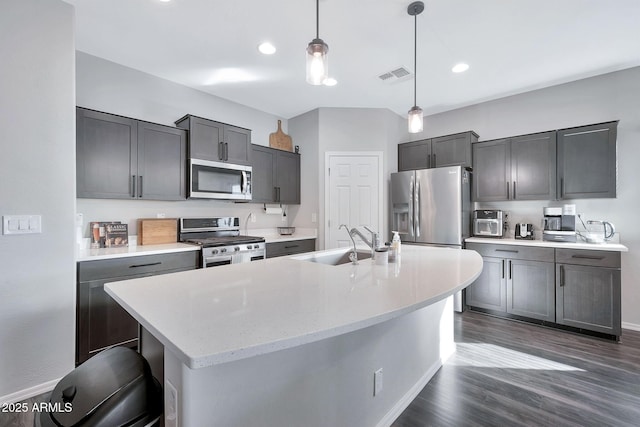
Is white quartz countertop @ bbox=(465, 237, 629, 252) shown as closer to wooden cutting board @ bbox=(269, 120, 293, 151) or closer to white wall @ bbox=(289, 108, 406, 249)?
white wall @ bbox=(289, 108, 406, 249)

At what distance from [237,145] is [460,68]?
8.75 ft

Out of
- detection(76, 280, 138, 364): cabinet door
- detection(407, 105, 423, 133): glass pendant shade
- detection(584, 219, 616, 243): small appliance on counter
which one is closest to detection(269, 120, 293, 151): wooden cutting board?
detection(407, 105, 423, 133): glass pendant shade

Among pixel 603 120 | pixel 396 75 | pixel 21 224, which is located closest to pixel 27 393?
pixel 21 224

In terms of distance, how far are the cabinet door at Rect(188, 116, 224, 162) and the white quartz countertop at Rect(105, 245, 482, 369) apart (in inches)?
76.4

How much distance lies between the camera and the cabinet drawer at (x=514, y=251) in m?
3.01

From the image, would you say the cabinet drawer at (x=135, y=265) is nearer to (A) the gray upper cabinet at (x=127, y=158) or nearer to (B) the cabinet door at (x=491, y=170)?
A: (A) the gray upper cabinet at (x=127, y=158)

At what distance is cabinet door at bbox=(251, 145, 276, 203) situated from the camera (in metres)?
3.78

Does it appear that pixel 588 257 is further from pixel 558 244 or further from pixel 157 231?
pixel 157 231

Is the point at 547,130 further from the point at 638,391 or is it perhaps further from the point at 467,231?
the point at 638,391

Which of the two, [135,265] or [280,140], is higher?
[280,140]

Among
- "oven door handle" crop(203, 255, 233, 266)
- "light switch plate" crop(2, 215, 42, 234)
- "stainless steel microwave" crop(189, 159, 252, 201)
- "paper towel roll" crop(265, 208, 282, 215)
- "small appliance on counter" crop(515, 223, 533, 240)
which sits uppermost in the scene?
"stainless steel microwave" crop(189, 159, 252, 201)

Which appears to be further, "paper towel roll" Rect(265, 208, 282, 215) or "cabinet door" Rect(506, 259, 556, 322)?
"paper towel roll" Rect(265, 208, 282, 215)

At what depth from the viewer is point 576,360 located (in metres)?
2.33

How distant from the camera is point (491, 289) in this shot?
132 inches
